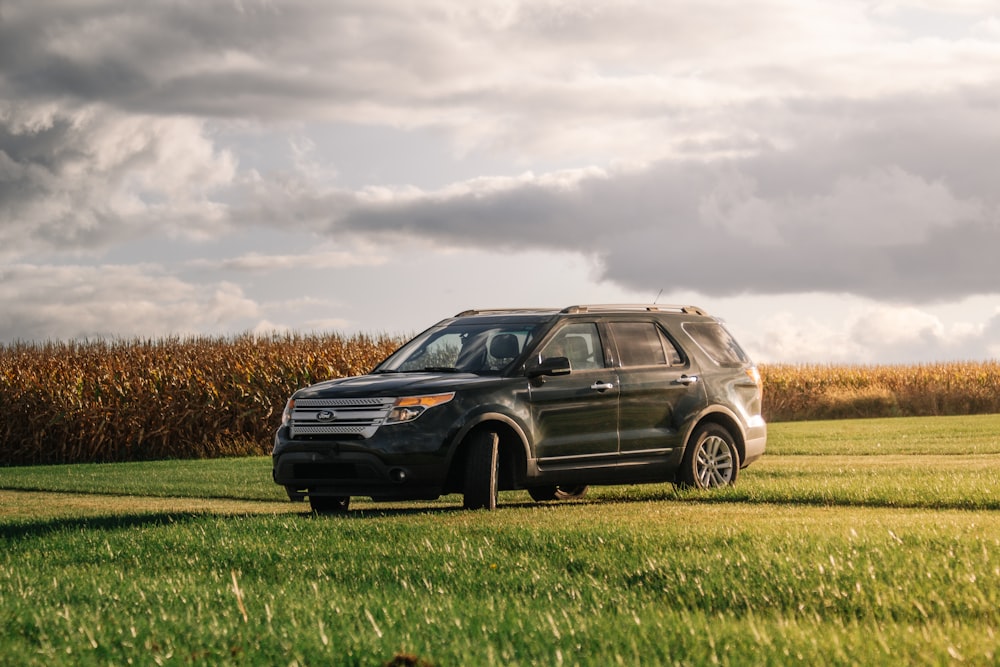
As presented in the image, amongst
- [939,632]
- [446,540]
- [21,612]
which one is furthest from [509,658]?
[446,540]

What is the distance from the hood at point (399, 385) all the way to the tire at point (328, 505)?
5.39ft

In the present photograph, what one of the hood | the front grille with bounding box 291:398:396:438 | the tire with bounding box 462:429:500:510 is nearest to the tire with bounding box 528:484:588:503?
the tire with bounding box 462:429:500:510

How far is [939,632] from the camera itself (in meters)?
6.89

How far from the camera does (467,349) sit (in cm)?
1393

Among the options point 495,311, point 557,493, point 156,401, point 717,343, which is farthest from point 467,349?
point 156,401

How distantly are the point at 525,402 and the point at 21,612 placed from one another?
622cm

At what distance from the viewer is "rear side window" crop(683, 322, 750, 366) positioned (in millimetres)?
15164

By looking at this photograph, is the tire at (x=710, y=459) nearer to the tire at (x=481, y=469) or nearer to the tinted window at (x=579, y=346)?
the tinted window at (x=579, y=346)

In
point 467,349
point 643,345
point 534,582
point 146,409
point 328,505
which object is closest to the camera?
point 534,582

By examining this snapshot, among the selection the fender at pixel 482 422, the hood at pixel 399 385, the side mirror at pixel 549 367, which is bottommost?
the fender at pixel 482 422

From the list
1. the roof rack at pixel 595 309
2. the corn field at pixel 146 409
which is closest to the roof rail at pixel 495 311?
the roof rack at pixel 595 309

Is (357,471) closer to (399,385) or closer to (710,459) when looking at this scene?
(399,385)

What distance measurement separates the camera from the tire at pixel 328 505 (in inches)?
567

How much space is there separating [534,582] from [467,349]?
5462 mm
